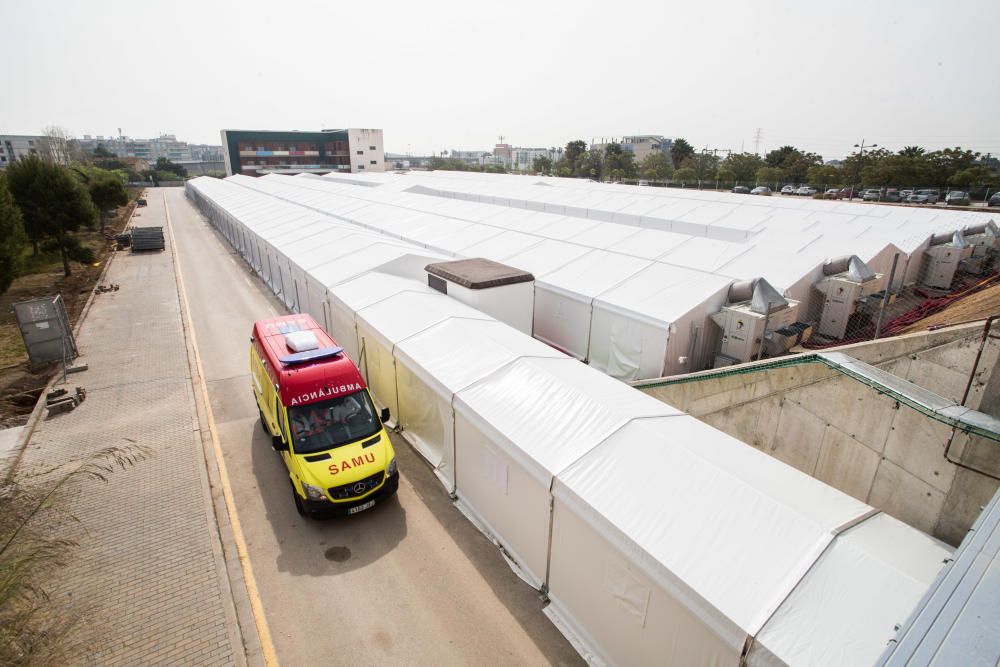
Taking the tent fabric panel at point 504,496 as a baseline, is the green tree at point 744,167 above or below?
above

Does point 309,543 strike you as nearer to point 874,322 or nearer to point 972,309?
point 874,322

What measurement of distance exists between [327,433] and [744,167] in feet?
243

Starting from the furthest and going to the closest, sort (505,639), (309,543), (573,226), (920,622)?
(573,226) < (309,543) < (505,639) < (920,622)

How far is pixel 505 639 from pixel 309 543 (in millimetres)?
3543

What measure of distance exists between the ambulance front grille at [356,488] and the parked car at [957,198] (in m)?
53.6

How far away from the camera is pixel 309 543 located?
26.3 feet

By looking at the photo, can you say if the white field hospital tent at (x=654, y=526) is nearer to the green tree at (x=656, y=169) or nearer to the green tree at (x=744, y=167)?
the green tree at (x=744, y=167)

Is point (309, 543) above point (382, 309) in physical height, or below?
below

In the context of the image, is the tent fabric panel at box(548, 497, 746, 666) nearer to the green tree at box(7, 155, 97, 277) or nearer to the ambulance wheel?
the ambulance wheel

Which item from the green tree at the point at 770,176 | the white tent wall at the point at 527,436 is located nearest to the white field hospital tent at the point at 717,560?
the white tent wall at the point at 527,436

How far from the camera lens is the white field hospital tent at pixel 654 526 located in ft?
14.8

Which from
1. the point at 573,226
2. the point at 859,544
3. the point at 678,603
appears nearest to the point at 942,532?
the point at 859,544

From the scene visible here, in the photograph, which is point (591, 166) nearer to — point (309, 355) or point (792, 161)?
point (792, 161)

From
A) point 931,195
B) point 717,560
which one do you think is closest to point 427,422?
point 717,560
